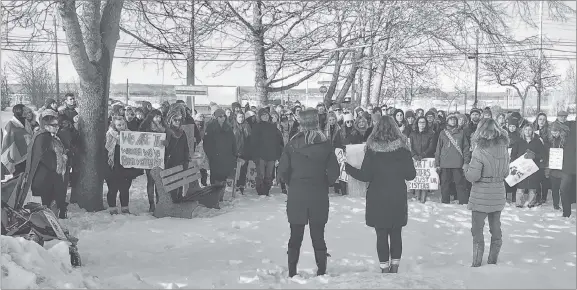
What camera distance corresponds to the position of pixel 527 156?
1047cm

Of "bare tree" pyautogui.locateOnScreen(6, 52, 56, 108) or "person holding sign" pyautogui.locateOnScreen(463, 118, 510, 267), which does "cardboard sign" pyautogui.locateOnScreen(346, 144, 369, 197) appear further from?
"bare tree" pyautogui.locateOnScreen(6, 52, 56, 108)

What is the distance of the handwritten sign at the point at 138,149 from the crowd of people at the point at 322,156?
0.19 m

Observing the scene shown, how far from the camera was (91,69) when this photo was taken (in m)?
9.10

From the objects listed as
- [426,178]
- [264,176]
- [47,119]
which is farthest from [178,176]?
[426,178]

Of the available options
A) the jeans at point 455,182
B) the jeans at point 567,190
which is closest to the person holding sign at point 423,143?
the jeans at point 455,182

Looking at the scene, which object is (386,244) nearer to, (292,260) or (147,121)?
(292,260)

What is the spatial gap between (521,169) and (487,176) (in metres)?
4.79

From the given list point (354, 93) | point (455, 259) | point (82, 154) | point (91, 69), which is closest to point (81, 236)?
point (82, 154)

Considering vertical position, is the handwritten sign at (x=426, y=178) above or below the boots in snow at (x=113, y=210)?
above

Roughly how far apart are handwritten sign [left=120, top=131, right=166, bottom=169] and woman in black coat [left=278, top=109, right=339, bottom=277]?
12.8 feet

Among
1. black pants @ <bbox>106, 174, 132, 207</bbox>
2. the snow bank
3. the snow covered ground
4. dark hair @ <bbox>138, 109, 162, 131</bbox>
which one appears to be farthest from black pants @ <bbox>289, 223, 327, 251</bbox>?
dark hair @ <bbox>138, 109, 162, 131</bbox>

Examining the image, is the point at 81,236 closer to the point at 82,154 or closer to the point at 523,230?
the point at 82,154

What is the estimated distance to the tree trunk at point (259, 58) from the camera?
15203mm

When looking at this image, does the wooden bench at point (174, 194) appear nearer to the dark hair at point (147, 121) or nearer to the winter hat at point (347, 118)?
the dark hair at point (147, 121)
